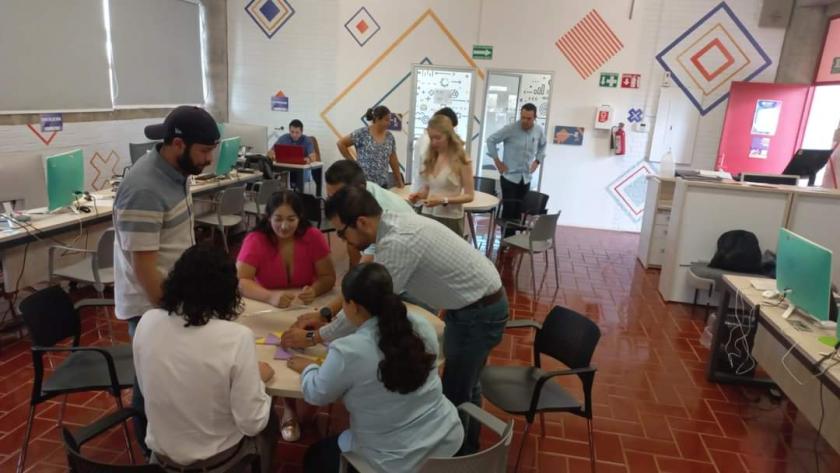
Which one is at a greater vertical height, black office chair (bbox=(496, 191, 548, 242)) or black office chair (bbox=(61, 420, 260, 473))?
black office chair (bbox=(496, 191, 548, 242))

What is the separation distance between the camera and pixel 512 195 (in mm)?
6062

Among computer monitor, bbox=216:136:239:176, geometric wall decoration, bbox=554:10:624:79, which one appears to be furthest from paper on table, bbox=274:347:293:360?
geometric wall decoration, bbox=554:10:624:79

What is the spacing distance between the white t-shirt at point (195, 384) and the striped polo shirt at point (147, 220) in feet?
1.41

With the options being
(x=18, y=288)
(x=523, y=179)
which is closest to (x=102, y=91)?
(x=18, y=288)

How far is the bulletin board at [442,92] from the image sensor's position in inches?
300

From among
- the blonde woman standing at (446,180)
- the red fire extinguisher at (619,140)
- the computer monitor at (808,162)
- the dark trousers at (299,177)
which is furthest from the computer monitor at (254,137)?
the computer monitor at (808,162)

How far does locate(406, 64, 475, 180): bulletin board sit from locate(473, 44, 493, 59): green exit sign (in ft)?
0.73

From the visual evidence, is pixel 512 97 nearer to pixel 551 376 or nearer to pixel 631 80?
pixel 631 80

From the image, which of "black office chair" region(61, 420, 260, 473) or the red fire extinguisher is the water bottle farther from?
"black office chair" region(61, 420, 260, 473)

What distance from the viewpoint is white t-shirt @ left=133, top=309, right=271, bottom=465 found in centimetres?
149

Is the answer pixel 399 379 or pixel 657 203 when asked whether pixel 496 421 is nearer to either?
pixel 399 379

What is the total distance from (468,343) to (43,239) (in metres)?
3.05

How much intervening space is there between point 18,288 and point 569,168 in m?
6.48

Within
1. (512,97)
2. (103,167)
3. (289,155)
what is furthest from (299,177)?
(512,97)
